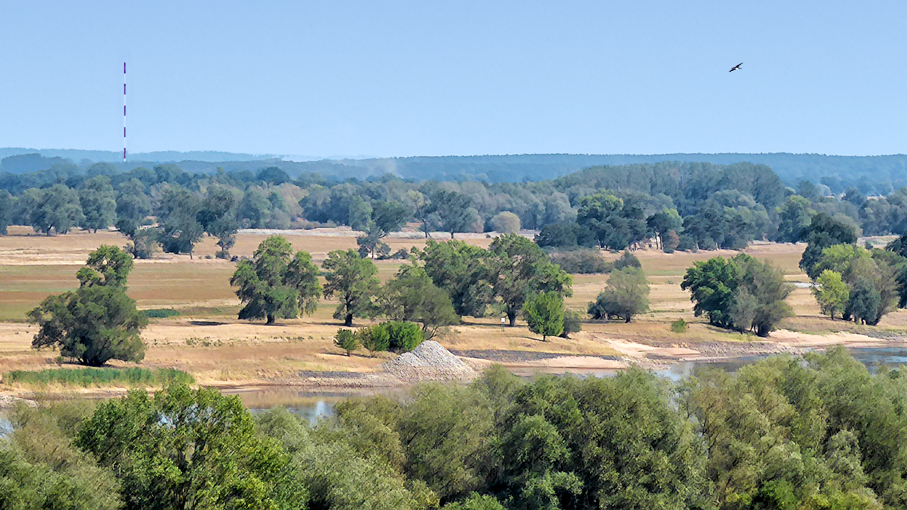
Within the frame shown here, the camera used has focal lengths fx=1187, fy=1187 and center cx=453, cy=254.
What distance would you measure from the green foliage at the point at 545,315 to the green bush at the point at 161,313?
2899cm

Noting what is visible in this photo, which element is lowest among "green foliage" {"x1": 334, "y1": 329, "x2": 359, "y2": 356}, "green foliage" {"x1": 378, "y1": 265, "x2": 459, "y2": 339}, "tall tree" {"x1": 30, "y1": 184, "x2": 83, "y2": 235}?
"tall tree" {"x1": 30, "y1": 184, "x2": 83, "y2": 235}

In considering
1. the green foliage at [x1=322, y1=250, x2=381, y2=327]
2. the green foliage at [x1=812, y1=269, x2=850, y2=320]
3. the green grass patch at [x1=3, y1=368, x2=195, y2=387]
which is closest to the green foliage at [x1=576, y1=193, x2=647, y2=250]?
the green foliage at [x1=812, y1=269, x2=850, y2=320]

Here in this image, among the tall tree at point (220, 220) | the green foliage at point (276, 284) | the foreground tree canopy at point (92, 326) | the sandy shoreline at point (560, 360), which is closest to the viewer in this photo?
the foreground tree canopy at point (92, 326)

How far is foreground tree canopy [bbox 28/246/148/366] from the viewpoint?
6706 cm

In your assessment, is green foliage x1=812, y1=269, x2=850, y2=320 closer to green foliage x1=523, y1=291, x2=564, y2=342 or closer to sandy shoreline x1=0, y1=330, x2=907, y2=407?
sandy shoreline x1=0, y1=330, x2=907, y2=407

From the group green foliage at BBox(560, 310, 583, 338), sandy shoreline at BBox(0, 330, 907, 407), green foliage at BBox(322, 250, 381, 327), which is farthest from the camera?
green foliage at BBox(560, 310, 583, 338)

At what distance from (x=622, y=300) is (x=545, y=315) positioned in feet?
52.6

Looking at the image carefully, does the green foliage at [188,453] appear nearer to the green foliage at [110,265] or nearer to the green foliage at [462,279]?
the green foliage at [110,265]

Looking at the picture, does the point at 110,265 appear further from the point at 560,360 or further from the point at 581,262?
the point at 581,262

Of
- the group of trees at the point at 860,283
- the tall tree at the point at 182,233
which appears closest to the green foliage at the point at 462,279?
the group of trees at the point at 860,283

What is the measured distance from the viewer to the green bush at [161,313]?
→ 95.0 m

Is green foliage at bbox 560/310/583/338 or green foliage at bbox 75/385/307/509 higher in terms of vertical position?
green foliage at bbox 75/385/307/509

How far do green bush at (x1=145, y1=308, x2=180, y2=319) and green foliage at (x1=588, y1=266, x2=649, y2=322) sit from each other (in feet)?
121

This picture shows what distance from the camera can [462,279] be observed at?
99.1 meters
